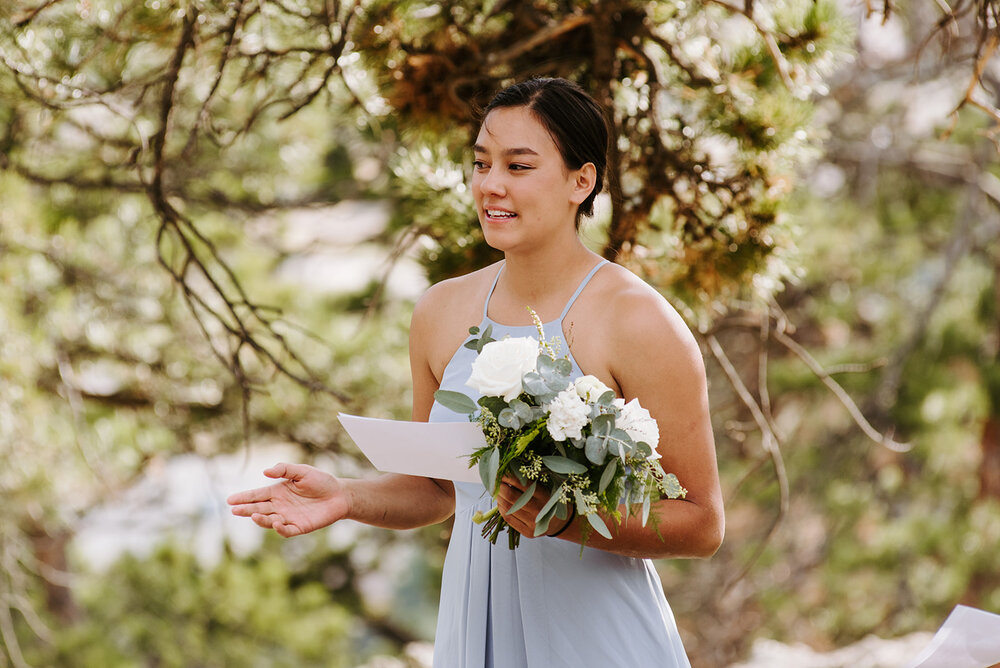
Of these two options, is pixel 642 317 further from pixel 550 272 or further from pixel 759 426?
pixel 759 426

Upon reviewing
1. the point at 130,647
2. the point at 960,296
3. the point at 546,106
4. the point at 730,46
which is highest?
the point at 730,46

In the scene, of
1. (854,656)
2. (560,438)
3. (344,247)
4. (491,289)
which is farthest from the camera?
(344,247)

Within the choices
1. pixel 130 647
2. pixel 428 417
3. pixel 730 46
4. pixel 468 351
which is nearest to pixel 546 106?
pixel 468 351

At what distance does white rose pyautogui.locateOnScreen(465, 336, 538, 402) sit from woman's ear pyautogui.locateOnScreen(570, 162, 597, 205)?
389 millimetres

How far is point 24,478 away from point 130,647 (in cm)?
168

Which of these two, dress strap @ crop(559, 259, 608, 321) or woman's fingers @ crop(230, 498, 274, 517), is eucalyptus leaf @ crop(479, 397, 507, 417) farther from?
woman's fingers @ crop(230, 498, 274, 517)

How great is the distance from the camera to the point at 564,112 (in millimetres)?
1689

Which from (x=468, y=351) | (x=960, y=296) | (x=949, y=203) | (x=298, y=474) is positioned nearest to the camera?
(x=298, y=474)

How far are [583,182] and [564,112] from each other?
0.39ft

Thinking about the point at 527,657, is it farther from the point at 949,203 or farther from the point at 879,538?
the point at 949,203

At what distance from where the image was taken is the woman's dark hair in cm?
168

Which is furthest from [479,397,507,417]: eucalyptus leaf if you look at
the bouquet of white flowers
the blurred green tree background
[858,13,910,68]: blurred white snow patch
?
[858,13,910,68]: blurred white snow patch

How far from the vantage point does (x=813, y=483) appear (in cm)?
718

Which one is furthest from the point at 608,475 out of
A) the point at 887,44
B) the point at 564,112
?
the point at 887,44
